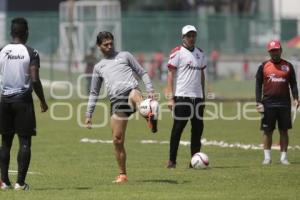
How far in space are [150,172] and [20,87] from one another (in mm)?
3474

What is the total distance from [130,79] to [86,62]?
83.5ft

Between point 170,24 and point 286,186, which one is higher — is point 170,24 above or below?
above

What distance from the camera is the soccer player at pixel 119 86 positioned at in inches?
540

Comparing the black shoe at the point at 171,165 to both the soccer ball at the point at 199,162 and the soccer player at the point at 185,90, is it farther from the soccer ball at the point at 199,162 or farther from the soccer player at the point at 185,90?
the soccer ball at the point at 199,162

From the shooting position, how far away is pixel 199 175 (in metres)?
15.0

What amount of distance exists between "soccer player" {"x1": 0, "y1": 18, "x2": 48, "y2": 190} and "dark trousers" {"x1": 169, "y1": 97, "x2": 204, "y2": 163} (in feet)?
12.5

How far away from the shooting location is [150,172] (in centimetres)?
1561

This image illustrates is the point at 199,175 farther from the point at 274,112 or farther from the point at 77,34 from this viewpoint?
the point at 77,34

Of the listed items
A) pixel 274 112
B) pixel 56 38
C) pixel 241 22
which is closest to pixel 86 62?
pixel 56 38

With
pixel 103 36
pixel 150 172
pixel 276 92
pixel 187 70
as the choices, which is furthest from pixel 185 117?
pixel 103 36

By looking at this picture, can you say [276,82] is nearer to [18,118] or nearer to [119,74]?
[119,74]

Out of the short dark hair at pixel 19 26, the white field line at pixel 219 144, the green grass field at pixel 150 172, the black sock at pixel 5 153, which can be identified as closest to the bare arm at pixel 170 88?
the green grass field at pixel 150 172

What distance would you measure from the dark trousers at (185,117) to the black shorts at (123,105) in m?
2.50

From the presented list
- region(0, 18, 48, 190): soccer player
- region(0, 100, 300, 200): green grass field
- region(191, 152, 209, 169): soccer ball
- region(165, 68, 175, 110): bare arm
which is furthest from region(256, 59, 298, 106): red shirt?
region(0, 18, 48, 190): soccer player
